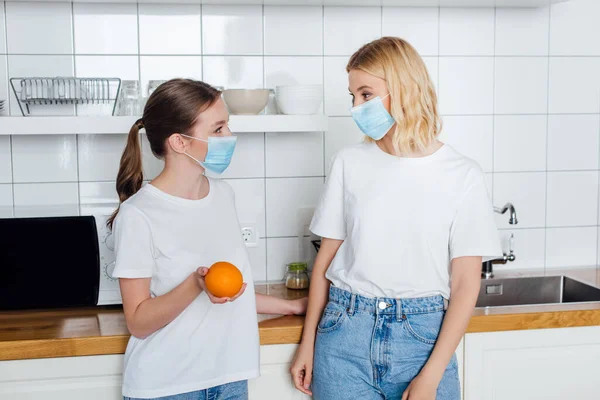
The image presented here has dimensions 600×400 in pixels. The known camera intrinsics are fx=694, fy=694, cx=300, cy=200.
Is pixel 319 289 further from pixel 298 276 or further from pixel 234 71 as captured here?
pixel 234 71

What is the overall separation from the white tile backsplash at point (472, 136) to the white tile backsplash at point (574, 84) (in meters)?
0.23

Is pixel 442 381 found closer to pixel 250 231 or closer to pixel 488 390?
pixel 488 390

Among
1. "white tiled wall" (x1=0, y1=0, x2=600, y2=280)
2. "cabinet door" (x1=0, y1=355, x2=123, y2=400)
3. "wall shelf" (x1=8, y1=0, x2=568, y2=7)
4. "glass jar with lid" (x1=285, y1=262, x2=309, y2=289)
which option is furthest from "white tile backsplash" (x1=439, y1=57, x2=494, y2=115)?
"cabinet door" (x1=0, y1=355, x2=123, y2=400)

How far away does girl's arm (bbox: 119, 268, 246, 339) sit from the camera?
1307mm

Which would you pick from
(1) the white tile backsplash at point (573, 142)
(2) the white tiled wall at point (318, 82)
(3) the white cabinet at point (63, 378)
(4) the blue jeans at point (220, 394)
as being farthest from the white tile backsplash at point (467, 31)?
(4) the blue jeans at point (220, 394)

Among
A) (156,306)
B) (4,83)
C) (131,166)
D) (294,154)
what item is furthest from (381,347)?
(4,83)

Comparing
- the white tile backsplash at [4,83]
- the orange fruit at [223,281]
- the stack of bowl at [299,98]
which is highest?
the white tile backsplash at [4,83]

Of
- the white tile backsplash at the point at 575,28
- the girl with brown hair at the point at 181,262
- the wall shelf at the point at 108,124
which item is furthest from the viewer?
the white tile backsplash at the point at 575,28

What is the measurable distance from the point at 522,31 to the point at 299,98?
816 mm

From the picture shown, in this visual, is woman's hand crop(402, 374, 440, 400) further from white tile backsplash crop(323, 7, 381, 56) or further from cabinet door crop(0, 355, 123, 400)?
white tile backsplash crop(323, 7, 381, 56)

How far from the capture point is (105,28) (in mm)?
2041

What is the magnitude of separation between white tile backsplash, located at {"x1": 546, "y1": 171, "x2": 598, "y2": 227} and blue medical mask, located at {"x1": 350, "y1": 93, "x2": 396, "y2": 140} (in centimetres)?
107

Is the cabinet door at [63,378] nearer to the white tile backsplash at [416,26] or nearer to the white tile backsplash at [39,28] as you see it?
the white tile backsplash at [39,28]

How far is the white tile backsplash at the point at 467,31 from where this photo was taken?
219cm
